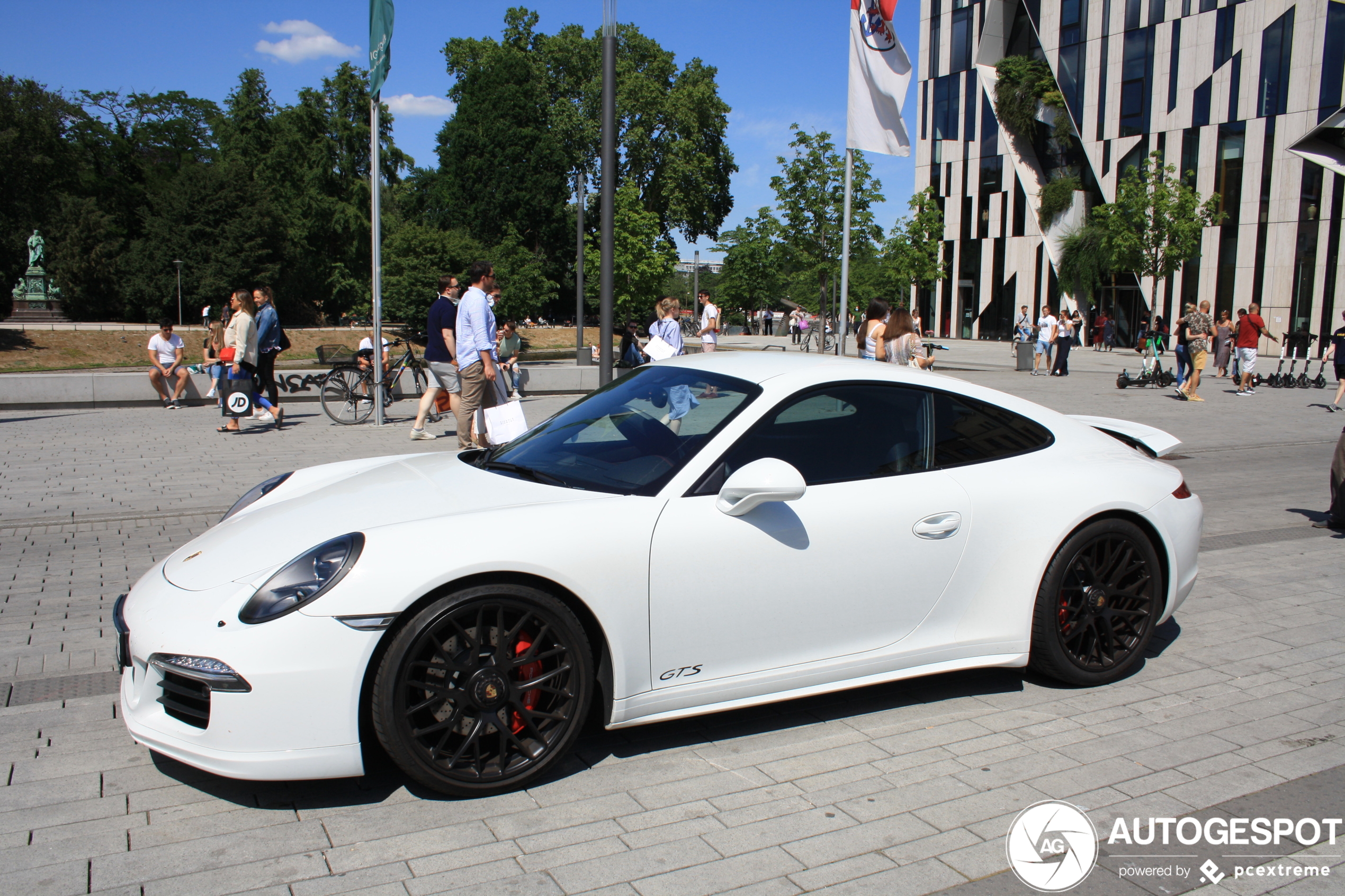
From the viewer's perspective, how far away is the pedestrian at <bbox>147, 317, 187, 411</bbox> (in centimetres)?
1505

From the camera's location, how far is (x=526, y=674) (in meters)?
3.15

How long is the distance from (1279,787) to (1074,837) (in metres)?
0.93

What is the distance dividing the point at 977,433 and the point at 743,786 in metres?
1.81

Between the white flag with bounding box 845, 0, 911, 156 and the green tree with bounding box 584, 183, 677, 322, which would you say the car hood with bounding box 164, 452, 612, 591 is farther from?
the green tree with bounding box 584, 183, 677, 322

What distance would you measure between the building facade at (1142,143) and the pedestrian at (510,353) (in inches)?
1173

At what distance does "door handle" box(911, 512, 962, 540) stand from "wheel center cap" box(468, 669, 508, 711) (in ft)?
5.47

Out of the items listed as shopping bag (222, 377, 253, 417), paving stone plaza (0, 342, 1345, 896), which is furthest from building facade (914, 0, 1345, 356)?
paving stone plaza (0, 342, 1345, 896)

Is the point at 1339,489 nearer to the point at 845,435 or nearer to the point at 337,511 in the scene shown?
the point at 845,435

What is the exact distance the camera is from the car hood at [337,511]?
124 inches

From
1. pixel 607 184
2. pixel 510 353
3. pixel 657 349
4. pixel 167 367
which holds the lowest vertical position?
pixel 167 367

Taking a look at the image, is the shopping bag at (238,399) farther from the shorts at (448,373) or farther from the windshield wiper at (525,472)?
the windshield wiper at (525,472)

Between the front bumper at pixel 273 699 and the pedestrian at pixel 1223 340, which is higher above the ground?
the pedestrian at pixel 1223 340

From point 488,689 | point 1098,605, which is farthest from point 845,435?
point 488,689

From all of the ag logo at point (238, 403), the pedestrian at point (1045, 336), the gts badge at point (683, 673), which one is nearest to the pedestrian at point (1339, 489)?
the gts badge at point (683, 673)
